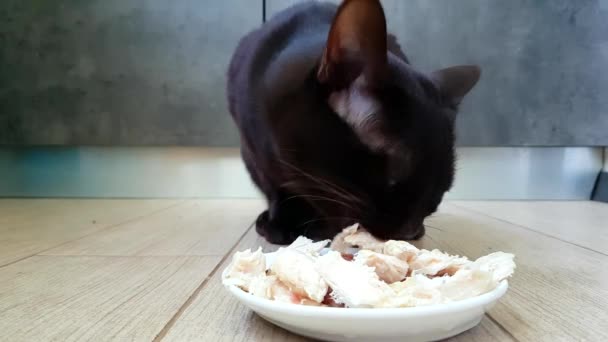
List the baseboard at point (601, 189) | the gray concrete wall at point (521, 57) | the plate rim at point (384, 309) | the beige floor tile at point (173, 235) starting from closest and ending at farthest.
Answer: the plate rim at point (384, 309), the beige floor tile at point (173, 235), the gray concrete wall at point (521, 57), the baseboard at point (601, 189)

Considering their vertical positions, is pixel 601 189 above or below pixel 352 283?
below

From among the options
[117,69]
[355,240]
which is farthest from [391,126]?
[117,69]

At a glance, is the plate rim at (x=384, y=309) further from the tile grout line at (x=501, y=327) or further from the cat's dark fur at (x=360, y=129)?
the cat's dark fur at (x=360, y=129)

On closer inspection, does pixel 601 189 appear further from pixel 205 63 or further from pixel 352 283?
pixel 352 283

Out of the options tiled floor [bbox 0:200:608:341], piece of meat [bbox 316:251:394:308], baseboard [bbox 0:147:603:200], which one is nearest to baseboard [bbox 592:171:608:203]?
baseboard [bbox 0:147:603:200]

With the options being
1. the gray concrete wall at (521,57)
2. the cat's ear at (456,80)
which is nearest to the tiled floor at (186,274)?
the cat's ear at (456,80)

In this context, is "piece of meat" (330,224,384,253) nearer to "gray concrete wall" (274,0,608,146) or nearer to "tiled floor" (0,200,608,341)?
"tiled floor" (0,200,608,341)
